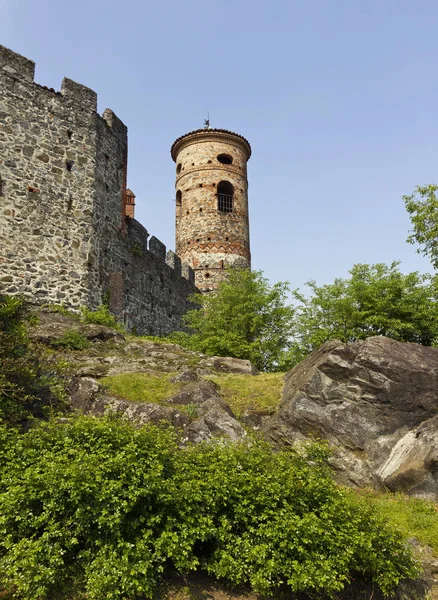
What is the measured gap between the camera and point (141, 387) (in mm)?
9898

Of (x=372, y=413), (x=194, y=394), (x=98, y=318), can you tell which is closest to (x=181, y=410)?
(x=194, y=394)

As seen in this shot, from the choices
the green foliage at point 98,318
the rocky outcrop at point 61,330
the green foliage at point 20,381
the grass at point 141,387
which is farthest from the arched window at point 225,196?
the green foliage at point 20,381

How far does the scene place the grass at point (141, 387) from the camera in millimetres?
9430

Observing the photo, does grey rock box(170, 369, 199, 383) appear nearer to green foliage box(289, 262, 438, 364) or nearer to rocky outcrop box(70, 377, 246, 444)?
rocky outcrop box(70, 377, 246, 444)

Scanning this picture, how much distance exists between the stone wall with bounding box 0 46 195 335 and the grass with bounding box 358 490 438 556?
9.59 meters

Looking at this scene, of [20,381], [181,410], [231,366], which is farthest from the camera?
[231,366]

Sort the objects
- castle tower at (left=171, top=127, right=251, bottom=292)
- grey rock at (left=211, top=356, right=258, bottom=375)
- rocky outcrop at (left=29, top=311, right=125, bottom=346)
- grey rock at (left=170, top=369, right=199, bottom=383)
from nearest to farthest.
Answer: grey rock at (left=170, top=369, right=199, bottom=383) < rocky outcrop at (left=29, top=311, right=125, bottom=346) < grey rock at (left=211, top=356, right=258, bottom=375) < castle tower at (left=171, top=127, right=251, bottom=292)

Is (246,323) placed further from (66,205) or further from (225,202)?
(225,202)

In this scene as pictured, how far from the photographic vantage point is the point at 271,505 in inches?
213

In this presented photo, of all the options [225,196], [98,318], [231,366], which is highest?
[225,196]

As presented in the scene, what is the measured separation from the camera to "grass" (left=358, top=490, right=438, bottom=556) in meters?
6.57

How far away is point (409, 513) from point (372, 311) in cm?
964

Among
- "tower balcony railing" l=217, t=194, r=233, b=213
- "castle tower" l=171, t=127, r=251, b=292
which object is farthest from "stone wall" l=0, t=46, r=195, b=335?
"tower balcony railing" l=217, t=194, r=233, b=213

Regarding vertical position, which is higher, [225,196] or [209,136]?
[209,136]
